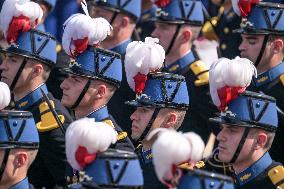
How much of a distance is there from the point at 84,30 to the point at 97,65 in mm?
337

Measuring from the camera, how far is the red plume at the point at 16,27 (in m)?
12.9

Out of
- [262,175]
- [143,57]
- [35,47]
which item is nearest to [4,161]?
[143,57]

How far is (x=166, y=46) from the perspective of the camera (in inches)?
561

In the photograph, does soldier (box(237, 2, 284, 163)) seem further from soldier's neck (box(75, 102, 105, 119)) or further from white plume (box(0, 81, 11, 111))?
white plume (box(0, 81, 11, 111))

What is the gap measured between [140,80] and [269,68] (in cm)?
175

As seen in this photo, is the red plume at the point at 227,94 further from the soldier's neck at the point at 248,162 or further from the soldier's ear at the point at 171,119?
the soldier's ear at the point at 171,119

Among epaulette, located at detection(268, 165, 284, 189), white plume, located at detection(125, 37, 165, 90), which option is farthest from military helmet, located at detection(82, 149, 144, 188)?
white plume, located at detection(125, 37, 165, 90)

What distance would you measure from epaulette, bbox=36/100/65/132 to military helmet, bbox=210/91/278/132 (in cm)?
173

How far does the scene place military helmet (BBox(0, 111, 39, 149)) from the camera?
1106cm

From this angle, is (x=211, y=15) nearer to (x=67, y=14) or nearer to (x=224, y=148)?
(x=67, y=14)

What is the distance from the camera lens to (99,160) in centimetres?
989

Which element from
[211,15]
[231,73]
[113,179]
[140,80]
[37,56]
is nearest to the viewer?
[113,179]

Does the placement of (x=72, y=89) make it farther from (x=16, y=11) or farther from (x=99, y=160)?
(x=99, y=160)

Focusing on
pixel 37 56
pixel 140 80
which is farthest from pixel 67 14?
pixel 140 80
